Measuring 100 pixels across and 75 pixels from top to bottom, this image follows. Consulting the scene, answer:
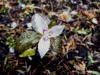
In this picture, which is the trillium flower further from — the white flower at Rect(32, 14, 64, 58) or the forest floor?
the white flower at Rect(32, 14, 64, 58)

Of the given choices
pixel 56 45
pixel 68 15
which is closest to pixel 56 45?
pixel 56 45

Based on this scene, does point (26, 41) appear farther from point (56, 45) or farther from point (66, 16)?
point (66, 16)

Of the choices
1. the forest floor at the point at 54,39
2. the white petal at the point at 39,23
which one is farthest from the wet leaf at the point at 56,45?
the white petal at the point at 39,23

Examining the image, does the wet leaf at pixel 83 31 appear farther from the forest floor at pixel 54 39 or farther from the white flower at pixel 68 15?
the white flower at pixel 68 15

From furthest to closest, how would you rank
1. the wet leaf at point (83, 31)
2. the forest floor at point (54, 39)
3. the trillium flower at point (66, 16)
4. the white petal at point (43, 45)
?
the trillium flower at point (66, 16)
the wet leaf at point (83, 31)
the forest floor at point (54, 39)
the white petal at point (43, 45)

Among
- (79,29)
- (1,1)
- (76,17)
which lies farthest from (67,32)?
(1,1)

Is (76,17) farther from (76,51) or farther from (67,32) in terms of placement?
(76,51)

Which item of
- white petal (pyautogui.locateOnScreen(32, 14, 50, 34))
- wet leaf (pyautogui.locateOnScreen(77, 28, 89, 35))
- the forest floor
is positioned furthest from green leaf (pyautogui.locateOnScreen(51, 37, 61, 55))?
wet leaf (pyautogui.locateOnScreen(77, 28, 89, 35))
